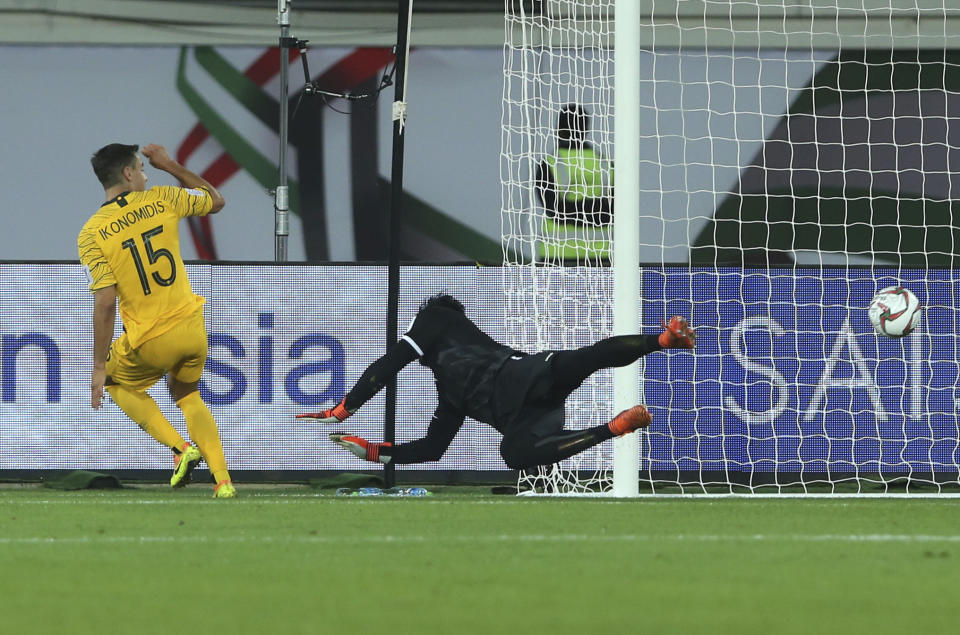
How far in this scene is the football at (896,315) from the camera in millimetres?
7969

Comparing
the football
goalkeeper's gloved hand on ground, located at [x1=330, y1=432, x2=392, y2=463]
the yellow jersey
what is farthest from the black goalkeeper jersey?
the football

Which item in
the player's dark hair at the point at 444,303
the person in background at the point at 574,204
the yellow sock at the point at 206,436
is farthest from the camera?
the person in background at the point at 574,204

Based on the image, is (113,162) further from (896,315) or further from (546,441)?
(896,315)

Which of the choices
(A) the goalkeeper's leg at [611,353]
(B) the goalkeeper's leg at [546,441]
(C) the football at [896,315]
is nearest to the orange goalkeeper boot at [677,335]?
(A) the goalkeeper's leg at [611,353]

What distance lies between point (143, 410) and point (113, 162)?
129cm

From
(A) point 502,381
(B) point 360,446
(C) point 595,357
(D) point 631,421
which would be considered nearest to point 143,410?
(B) point 360,446

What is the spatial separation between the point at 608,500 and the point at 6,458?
4.01 metres

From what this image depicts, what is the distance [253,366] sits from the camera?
30.6ft

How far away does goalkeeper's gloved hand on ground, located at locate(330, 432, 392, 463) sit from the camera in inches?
278

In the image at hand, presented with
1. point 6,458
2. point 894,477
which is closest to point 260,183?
point 6,458

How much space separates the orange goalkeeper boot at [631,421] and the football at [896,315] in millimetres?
2093

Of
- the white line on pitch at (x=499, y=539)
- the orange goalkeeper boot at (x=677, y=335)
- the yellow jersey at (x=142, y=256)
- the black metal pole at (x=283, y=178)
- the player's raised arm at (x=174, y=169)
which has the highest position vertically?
the black metal pole at (x=283, y=178)

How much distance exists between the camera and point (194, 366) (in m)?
7.75

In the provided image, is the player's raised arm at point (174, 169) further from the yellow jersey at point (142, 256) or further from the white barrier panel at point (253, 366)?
the white barrier panel at point (253, 366)
